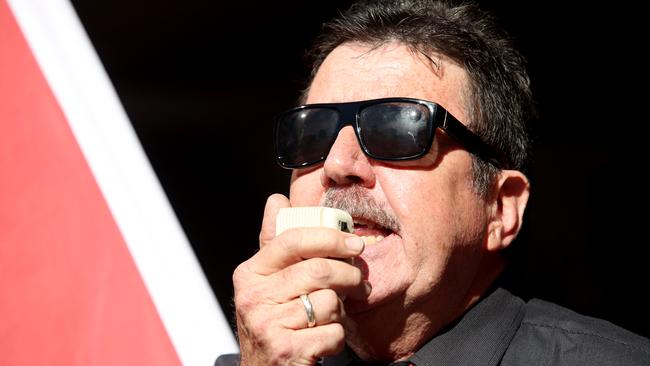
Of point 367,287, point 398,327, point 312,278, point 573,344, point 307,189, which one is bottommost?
point 573,344

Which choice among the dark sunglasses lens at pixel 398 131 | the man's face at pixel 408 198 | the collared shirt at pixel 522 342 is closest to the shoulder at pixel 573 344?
the collared shirt at pixel 522 342

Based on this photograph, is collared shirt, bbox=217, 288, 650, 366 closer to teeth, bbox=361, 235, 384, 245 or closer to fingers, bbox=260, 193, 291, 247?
teeth, bbox=361, 235, 384, 245

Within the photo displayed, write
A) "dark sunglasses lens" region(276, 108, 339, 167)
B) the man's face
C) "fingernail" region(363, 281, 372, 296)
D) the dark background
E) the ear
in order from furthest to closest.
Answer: the dark background, the ear, "dark sunglasses lens" region(276, 108, 339, 167), the man's face, "fingernail" region(363, 281, 372, 296)

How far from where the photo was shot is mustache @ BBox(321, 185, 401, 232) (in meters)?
1.55

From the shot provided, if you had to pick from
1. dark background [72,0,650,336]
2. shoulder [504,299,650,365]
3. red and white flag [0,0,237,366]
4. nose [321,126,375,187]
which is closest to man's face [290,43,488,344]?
nose [321,126,375,187]

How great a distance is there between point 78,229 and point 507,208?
114cm

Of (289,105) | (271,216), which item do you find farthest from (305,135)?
(289,105)

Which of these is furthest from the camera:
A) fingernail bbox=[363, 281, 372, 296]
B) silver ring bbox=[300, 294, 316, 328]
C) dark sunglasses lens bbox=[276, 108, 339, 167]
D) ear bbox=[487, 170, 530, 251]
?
ear bbox=[487, 170, 530, 251]

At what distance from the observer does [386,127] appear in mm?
1610

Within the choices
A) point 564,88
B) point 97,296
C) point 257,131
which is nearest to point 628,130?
point 564,88

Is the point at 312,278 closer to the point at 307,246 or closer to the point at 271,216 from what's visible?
the point at 307,246

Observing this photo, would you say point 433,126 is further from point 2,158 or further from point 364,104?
point 2,158

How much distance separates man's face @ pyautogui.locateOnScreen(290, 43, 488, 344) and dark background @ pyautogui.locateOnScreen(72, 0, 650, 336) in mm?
2504

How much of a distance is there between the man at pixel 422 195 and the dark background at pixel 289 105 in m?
2.43
